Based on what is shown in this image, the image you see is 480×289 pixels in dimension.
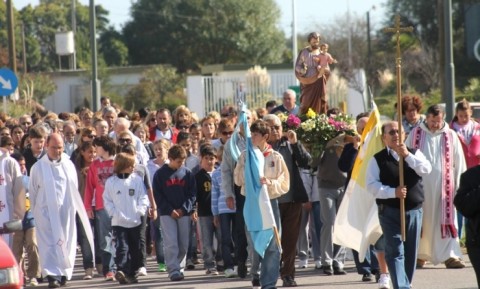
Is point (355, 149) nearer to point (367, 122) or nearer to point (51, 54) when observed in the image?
point (367, 122)

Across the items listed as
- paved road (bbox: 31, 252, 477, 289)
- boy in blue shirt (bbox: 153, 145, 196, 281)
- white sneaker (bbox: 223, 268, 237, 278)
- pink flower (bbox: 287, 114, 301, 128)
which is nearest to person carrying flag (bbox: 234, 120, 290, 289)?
paved road (bbox: 31, 252, 477, 289)

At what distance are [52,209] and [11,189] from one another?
55 centimetres

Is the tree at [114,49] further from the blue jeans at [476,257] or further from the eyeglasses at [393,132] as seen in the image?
the blue jeans at [476,257]

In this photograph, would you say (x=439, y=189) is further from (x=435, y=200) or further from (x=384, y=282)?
(x=384, y=282)

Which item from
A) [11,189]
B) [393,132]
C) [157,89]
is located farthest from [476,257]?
[157,89]

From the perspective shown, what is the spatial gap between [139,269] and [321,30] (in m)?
73.6

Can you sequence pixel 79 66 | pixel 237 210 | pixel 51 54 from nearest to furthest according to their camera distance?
pixel 237 210, pixel 79 66, pixel 51 54

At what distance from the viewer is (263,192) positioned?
1324cm

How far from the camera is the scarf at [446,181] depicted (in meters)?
15.2

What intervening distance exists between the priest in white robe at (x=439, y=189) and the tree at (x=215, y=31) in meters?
69.8

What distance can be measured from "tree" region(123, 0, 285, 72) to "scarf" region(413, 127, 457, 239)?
6982cm

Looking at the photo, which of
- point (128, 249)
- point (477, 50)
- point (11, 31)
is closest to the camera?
point (128, 249)

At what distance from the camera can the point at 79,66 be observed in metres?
95.1

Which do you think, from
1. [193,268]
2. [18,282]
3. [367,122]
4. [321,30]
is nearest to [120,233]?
[193,268]
